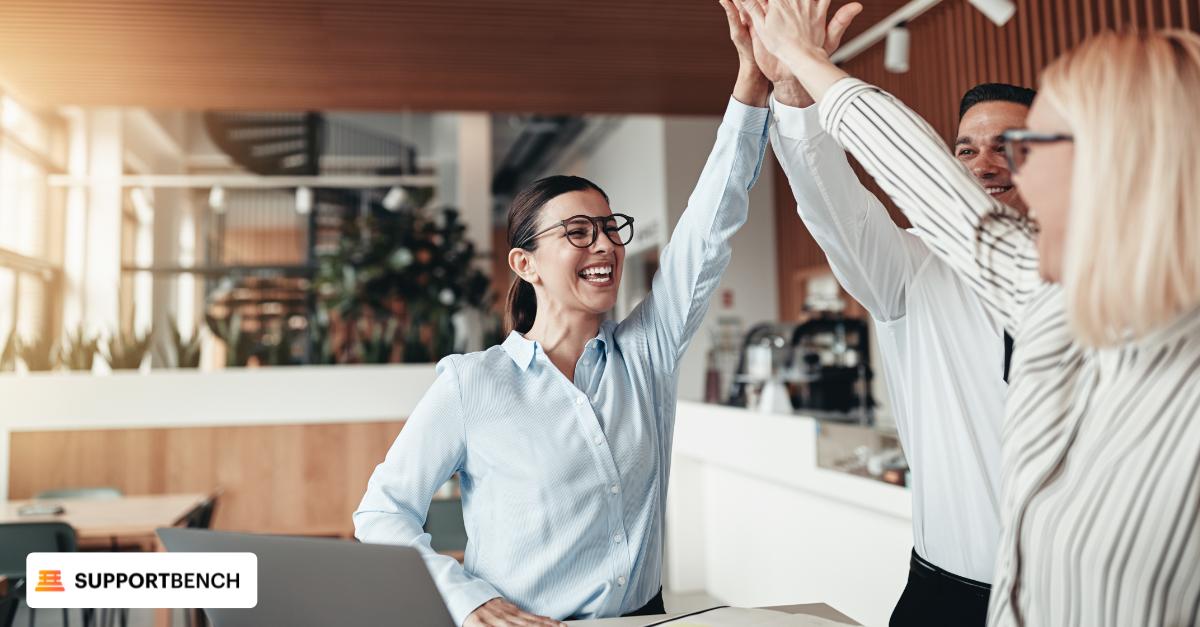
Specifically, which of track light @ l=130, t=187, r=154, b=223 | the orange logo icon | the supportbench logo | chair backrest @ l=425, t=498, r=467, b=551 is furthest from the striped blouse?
track light @ l=130, t=187, r=154, b=223

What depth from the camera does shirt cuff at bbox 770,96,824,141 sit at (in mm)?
1146

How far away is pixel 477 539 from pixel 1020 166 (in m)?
0.86

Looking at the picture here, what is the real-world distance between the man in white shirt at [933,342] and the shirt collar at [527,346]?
14.2 inches

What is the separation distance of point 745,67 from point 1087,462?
0.71 m

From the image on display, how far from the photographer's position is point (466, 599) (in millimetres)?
1090

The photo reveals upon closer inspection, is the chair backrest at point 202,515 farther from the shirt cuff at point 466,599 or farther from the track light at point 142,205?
the track light at point 142,205

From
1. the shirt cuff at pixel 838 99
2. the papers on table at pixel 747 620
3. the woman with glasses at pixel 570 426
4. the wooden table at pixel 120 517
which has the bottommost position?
the wooden table at pixel 120 517

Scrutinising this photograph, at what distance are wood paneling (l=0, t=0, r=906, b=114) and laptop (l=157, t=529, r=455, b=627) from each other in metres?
3.68

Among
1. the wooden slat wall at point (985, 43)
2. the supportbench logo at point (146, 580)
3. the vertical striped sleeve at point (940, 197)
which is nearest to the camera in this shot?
the vertical striped sleeve at point (940, 197)

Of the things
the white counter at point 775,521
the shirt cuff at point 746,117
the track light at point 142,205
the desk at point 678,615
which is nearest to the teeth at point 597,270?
the shirt cuff at point 746,117

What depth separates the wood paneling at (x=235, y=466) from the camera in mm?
4391

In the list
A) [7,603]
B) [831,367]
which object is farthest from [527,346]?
[831,367]

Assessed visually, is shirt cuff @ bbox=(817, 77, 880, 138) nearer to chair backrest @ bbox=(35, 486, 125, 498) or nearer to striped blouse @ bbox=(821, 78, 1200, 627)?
striped blouse @ bbox=(821, 78, 1200, 627)

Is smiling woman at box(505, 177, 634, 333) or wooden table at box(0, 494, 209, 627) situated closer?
smiling woman at box(505, 177, 634, 333)
